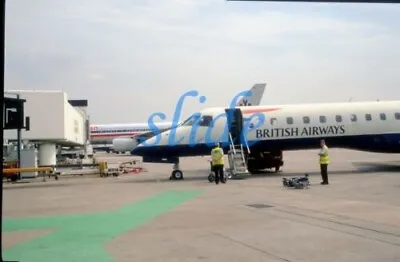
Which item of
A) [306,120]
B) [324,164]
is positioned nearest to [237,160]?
[306,120]

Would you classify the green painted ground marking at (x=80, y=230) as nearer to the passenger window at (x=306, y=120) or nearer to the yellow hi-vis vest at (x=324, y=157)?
the yellow hi-vis vest at (x=324, y=157)

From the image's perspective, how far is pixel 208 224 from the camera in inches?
400

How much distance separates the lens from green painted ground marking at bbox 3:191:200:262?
769 centimetres

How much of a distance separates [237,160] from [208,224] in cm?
1183

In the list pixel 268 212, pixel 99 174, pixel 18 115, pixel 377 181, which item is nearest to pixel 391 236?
pixel 268 212

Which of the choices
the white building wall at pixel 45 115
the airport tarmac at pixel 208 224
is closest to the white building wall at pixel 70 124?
the white building wall at pixel 45 115

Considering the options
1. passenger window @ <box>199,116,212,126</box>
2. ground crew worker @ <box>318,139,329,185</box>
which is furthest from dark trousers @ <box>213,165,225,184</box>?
ground crew worker @ <box>318,139,329,185</box>

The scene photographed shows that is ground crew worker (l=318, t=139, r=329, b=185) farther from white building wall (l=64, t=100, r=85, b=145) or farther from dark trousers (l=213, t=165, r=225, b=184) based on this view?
white building wall (l=64, t=100, r=85, b=145)

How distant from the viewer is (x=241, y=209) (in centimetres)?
1229

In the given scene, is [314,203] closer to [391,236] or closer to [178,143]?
[391,236]

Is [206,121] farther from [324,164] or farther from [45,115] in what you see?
[45,115]

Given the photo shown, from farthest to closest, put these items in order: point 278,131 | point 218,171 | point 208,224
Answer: point 278,131, point 218,171, point 208,224

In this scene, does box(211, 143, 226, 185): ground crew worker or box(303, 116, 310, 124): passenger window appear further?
box(303, 116, 310, 124): passenger window

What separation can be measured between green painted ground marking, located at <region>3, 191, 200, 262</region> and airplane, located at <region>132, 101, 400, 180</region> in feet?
24.9
